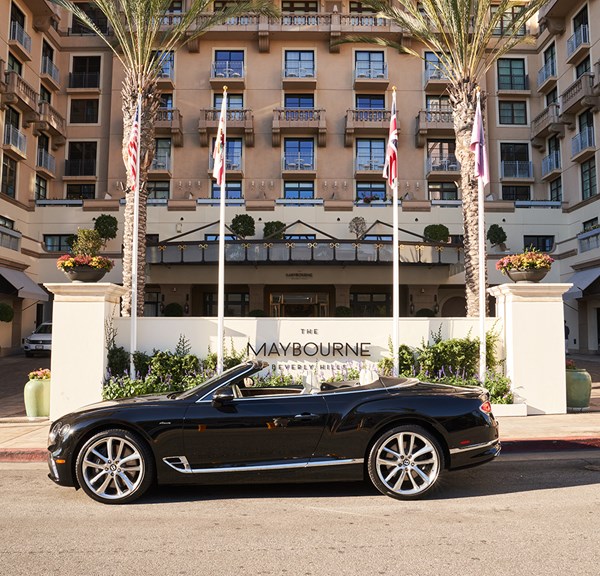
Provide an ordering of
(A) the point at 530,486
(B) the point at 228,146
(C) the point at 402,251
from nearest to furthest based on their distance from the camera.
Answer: (A) the point at 530,486 < (C) the point at 402,251 < (B) the point at 228,146

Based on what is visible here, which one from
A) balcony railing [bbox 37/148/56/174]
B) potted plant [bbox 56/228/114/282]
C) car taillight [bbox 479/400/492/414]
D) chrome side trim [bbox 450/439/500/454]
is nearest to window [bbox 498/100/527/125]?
balcony railing [bbox 37/148/56/174]

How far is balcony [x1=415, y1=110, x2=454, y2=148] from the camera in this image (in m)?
34.4

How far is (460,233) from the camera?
31781 millimetres

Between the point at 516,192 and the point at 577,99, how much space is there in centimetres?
716

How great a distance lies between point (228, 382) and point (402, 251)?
22.0 metres

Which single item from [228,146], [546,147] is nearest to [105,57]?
[228,146]

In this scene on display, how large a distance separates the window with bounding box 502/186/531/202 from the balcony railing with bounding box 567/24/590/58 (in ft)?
26.6

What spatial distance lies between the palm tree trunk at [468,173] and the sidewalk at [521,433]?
14.3 feet

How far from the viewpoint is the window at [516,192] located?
36406 millimetres

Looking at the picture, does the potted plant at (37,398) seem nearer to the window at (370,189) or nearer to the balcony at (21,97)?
the balcony at (21,97)

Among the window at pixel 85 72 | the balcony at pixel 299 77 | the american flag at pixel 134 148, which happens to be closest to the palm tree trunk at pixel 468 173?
the american flag at pixel 134 148

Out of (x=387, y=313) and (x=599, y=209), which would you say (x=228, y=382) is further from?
(x=599, y=209)

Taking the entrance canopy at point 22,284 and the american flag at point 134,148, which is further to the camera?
the entrance canopy at point 22,284

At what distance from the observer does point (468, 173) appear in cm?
1454
